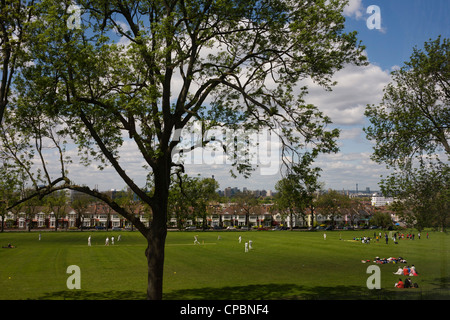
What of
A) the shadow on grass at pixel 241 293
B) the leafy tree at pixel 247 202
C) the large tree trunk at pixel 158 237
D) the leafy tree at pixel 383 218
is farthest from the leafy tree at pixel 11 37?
the leafy tree at pixel 247 202

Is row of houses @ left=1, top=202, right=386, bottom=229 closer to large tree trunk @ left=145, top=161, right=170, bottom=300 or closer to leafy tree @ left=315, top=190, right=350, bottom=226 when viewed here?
leafy tree @ left=315, top=190, right=350, bottom=226

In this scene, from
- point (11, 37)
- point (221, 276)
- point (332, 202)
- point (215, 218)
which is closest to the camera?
point (11, 37)

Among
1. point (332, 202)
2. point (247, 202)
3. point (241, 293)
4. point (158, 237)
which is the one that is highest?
point (158, 237)

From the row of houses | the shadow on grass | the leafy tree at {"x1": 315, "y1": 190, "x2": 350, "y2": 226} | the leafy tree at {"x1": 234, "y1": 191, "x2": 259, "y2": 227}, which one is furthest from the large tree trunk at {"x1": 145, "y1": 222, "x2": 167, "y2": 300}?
the leafy tree at {"x1": 234, "y1": 191, "x2": 259, "y2": 227}

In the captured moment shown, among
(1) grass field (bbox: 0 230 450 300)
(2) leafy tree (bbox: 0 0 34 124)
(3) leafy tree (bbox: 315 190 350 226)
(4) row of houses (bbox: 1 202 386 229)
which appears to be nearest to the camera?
(2) leafy tree (bbox: 0 0 34 124)

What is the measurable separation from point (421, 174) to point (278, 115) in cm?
1170

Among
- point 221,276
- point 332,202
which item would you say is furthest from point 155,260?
point 332,202

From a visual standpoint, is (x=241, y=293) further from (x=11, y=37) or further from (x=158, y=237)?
(x=11, y=37)

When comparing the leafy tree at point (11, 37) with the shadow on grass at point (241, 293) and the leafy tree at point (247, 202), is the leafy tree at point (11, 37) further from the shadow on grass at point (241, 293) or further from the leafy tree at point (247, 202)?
the leafy tree at point (247, 202)

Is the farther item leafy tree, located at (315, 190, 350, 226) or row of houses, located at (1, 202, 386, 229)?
row of houses, located at (1, 202, 386, 229)

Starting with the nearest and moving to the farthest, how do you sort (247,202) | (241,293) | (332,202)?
(241,293) < (332,202) < (247,202)

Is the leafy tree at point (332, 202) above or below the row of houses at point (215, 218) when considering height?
above

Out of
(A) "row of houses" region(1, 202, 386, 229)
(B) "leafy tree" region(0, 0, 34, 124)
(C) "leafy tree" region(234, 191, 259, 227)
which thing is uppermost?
(B) "leafy tree" region(0, 0, 34, 124)

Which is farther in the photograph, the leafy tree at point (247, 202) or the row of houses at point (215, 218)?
the leafy tree at point (247, 202)
